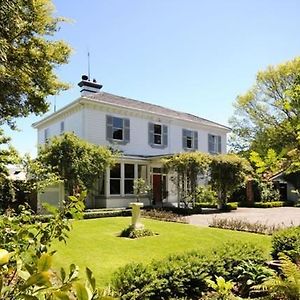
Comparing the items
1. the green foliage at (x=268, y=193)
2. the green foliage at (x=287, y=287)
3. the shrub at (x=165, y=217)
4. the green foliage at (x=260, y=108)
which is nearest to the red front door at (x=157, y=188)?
the shrub at (x=165, y=217)

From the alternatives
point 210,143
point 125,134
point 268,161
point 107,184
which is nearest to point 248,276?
point 268,161

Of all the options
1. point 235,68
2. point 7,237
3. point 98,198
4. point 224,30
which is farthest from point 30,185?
point 7,237

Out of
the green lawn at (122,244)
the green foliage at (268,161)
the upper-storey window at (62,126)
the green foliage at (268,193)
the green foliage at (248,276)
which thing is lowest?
the green lawn at (122,244)

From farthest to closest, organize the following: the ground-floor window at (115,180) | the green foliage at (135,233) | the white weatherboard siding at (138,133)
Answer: the ground-floor window at (115,180)
the white weatherboard siding at (138,133)
the green foliage at (135,233)

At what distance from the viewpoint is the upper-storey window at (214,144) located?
3075 cm

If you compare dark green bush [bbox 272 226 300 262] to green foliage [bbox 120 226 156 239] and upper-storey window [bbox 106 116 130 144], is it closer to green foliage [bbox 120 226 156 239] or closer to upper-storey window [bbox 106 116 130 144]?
green foliage [bbox 120 226 156 239]

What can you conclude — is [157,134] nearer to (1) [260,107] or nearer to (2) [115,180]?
(2) [115,180]

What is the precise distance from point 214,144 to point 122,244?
21.3m

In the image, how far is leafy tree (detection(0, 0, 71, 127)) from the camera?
9844 millimetres

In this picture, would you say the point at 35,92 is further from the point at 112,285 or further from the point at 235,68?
the point at 235,68

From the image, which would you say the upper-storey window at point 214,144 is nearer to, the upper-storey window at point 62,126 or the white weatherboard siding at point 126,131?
the white weatherboard siding at point 126,131

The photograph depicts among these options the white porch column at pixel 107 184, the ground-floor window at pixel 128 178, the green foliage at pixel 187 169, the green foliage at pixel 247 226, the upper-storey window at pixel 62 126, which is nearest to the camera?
the green foliage at pixel 247 226

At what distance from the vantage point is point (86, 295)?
0.83 metres

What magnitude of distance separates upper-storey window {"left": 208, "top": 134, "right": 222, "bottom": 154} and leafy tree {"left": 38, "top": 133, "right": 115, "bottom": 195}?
1276 centimetres
